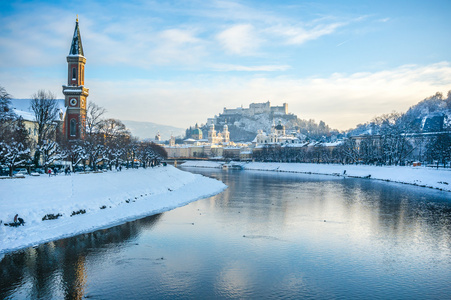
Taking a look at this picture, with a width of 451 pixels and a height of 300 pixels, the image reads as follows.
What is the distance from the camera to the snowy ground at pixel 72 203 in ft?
70.6

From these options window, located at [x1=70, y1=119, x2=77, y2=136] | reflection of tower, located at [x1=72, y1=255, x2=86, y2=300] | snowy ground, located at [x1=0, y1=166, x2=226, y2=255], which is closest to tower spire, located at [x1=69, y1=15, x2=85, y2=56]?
window, located at [x1=70, y1=119, x2=77, y2=136]

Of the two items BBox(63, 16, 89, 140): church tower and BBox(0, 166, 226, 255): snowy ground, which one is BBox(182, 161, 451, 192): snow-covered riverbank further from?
BBox(63, 16, 89, 140): church tower

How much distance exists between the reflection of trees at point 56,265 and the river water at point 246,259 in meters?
0.04

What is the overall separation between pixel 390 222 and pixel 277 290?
52.9ft

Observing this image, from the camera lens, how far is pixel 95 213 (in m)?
27.3

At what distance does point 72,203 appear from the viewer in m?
27.0

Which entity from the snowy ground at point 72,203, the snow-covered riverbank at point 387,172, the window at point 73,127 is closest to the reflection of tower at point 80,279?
the snowy ground at point 72,203

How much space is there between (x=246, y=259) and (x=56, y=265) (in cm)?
835

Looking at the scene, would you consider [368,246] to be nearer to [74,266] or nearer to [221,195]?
[74,266]

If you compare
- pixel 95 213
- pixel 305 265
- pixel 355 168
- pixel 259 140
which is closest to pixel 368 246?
pixel 305 265

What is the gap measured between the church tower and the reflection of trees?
36582 mm

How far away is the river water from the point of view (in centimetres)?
1448

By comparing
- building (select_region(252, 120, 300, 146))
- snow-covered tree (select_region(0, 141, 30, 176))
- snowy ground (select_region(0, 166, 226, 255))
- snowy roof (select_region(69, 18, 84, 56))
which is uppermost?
snowy roof (select_region(69, 18, 84, 56))

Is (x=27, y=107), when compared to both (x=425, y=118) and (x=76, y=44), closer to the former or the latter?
(x=76, y=44)
